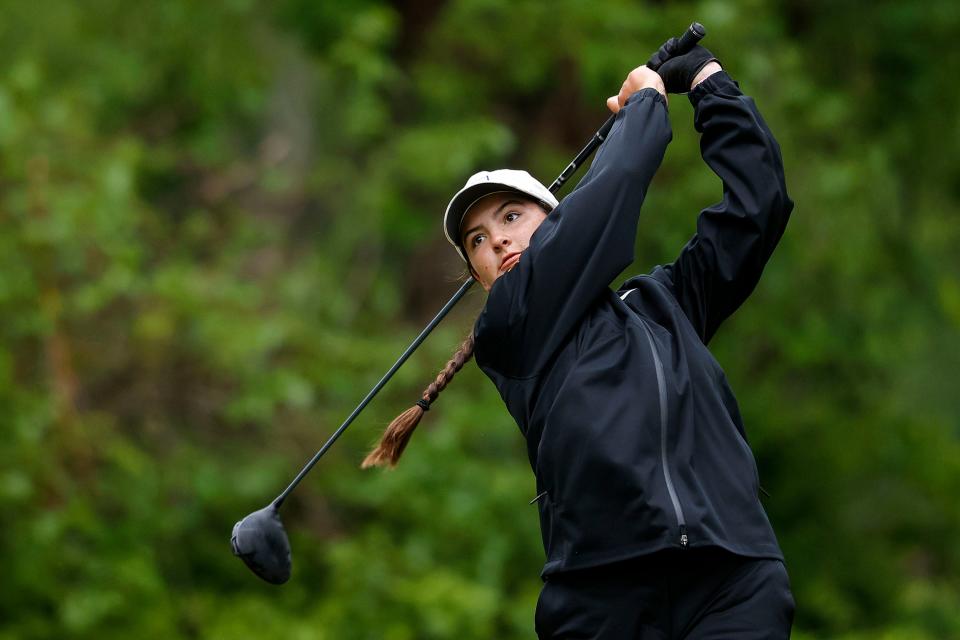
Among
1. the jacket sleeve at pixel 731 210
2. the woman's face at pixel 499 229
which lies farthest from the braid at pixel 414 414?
the jacket sleeve at pixel 731 210

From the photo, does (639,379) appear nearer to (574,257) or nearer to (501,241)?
(574,257)

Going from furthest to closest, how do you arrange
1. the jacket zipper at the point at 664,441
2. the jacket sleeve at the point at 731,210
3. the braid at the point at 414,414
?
the braid at the point at 414,414
the jacket sleeve at the point at 731,210
the jacket zipper at the point at 664,441

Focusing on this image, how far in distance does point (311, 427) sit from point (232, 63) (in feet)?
8.30

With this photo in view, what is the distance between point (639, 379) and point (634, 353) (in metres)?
0.06

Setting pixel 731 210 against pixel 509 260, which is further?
pixel 509 260

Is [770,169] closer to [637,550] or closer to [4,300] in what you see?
[637,550]

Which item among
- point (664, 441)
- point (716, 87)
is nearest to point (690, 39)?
point (716, 87)

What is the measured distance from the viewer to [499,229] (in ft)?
9.57

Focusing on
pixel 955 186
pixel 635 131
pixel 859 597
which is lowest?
pixel 859 597

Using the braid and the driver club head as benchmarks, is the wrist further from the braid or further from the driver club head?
the driver club head

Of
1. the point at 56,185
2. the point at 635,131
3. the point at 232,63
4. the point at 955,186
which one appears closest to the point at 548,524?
the point at 635,131

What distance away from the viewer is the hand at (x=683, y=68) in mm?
2877

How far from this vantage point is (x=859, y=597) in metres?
9.16

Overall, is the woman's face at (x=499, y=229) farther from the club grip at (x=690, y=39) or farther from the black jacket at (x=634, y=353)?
the club grip at (x=690, y=39)
